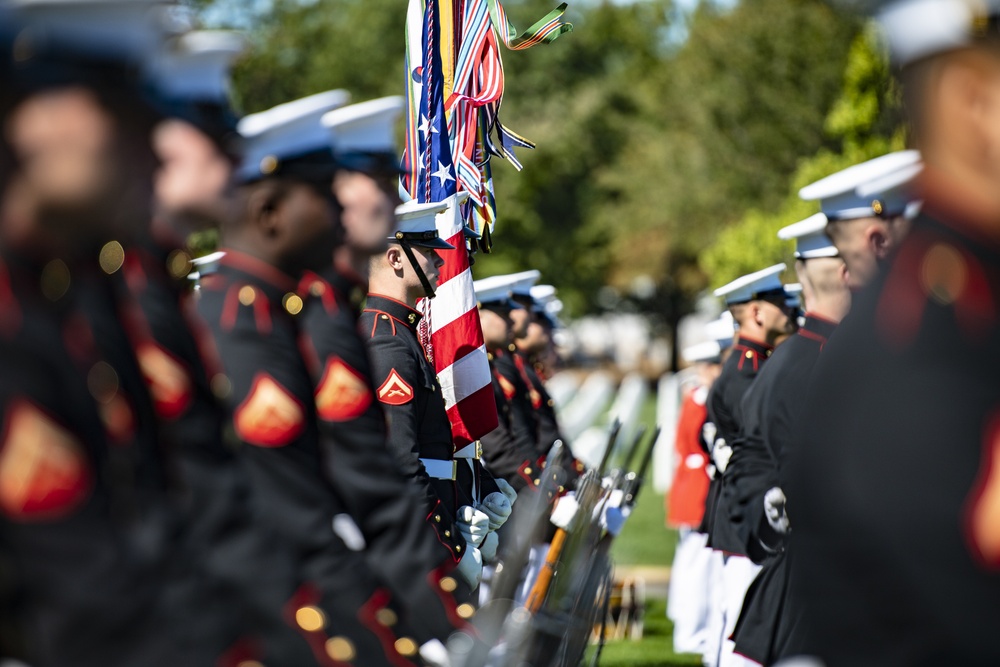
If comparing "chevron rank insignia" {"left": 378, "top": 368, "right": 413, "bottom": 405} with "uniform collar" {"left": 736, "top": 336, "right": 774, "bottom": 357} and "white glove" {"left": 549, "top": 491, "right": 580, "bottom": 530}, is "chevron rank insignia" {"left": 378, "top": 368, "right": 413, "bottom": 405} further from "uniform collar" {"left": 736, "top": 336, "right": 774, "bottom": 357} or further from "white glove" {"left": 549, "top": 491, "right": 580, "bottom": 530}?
"uniform collar" {"left": 736, "top": 336, "right": 774, "bottom": 357}

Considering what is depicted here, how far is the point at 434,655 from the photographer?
3.46 m

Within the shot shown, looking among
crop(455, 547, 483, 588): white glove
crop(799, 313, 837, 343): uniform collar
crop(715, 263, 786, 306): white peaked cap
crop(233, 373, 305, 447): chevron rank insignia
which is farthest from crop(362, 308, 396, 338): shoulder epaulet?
crop(715, 263, 786, 306): white peaked cap

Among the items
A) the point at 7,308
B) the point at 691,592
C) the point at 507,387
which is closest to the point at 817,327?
the point at 507,387

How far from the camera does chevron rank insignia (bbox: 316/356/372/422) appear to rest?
11.4 ft

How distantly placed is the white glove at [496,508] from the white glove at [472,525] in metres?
0.53

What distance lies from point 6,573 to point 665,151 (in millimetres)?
41347

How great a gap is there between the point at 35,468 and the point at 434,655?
1.46 metres

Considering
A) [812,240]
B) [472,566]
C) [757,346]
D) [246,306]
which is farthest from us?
[757,346]

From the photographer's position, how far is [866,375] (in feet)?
7.70

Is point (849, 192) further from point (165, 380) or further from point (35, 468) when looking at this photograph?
point (35, 468)

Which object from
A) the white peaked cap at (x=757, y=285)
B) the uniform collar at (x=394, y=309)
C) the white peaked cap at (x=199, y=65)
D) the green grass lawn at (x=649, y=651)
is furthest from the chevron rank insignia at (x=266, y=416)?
the green grass lawn at (x=649, y=651)

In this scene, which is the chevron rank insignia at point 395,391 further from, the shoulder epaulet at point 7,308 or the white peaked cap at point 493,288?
the white peaked cap at point 493,288

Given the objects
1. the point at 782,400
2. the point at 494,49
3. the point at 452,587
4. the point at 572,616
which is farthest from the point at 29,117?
the point at 494,49

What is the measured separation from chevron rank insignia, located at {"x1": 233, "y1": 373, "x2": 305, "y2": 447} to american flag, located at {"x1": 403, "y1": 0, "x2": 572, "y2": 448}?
3.00m
